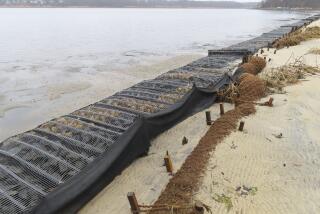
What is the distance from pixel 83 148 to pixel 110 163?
0.83 metres

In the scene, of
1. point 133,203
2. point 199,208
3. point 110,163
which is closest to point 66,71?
point 110,163

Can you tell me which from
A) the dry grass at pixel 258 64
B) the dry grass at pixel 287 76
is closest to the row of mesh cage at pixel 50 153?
the dry grass at pixel 287 76

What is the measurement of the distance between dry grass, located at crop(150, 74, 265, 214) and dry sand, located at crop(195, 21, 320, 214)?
18 cm

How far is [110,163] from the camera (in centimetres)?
630

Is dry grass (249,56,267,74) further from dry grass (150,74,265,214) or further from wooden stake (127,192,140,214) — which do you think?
wooden stake (127,192,140,214)

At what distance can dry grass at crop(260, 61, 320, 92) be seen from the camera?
11.8m

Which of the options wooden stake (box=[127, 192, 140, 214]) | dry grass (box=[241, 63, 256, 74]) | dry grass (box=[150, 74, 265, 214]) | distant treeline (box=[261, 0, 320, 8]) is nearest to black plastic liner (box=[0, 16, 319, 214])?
wooden stake (box=[127, 192, 140, 214])

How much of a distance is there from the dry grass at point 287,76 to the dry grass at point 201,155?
117 centimetres

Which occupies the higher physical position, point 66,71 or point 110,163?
point 110,163

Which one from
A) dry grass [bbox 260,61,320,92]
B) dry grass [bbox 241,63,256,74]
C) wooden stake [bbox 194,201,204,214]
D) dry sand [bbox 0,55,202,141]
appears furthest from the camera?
dry grass [bbox 241,63,256,74]

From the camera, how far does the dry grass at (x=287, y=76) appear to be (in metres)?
11.8

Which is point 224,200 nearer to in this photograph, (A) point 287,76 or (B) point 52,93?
(A) point 287,76

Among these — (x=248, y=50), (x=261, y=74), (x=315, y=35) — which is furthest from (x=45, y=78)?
(x=315, y=35)

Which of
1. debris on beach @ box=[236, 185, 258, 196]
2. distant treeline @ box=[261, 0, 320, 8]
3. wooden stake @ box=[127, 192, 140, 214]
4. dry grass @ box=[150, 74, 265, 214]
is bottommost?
distant treeline @ box=[261, 0, 320, 8]
